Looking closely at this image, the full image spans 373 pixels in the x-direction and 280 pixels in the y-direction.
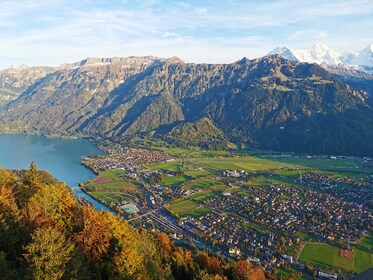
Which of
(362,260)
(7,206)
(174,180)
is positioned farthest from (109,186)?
(7,206)

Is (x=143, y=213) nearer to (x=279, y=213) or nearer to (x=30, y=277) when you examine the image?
(x=279, y=213)

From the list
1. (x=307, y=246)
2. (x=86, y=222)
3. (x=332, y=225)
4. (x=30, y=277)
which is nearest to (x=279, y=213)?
(x=332, y=225)

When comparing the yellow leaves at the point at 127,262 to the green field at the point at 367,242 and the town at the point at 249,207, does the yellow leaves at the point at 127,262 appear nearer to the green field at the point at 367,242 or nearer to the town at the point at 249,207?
the town at the point at 249,207

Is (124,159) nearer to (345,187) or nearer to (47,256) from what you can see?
(345,187)

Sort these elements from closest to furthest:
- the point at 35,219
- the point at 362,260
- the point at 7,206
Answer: the point at 35,219, the point at 7,206, the point at 362,260

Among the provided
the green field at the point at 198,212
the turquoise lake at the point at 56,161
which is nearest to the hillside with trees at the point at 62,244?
the green field at the point at 198,212

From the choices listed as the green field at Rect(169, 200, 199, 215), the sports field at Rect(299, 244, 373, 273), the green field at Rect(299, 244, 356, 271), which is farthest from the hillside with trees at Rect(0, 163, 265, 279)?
the green field at Rect(169, 200, 199, 215)

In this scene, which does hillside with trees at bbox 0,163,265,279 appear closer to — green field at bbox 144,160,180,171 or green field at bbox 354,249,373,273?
green field at bbox 354,249,373,273
